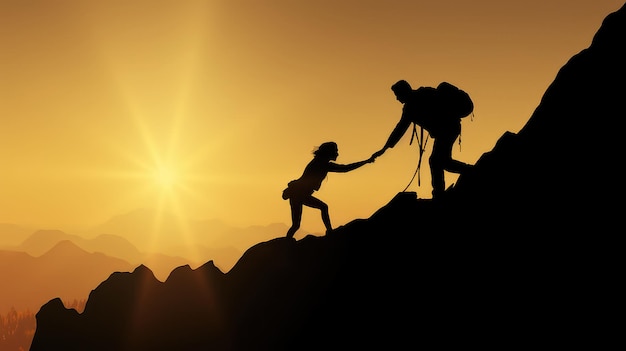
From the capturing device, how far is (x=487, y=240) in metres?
13.7

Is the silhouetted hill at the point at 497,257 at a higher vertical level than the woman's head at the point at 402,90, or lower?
lower

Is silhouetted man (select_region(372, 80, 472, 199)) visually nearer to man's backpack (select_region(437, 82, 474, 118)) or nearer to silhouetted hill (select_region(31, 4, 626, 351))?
man's backpack (select_region(437, 82, 474, 118))

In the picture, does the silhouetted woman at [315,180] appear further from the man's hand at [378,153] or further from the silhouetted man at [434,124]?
the silhouetted man at [434,124]

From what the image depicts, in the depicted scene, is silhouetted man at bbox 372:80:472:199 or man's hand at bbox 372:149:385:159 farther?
man's hand at bbox 372:149:385:159

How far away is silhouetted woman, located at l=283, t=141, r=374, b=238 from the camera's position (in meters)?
18.7

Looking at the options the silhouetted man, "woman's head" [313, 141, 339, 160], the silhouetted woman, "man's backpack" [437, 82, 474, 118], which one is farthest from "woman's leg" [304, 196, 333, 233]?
"man's backpack" [437, 82, 474, 118]

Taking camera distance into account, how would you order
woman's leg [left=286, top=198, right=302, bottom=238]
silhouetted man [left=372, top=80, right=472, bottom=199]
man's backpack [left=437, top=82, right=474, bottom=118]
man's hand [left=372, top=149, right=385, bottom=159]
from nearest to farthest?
man's backpack [left=437, top=82, right=474, bottom=118], silhouetted man [left=372, top=80, right=472, bottom=199], man's hand [left=372, top=149, right=385, bottom=159], woman's leg [left=286, top=198, right=302, bottom=238]

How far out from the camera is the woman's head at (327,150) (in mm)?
18703

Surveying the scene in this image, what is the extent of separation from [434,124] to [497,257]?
14.6 ft

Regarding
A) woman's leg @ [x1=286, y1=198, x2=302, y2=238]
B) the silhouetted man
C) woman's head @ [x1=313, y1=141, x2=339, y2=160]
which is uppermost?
woman's head @ [x1=313, y1=141, x2=339, y2=160]

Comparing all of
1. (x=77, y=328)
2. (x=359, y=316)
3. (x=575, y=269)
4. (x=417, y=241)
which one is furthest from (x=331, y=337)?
(x=77, y=328)

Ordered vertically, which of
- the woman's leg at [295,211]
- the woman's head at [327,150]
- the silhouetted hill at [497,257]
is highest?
the woman's head at [327,150]

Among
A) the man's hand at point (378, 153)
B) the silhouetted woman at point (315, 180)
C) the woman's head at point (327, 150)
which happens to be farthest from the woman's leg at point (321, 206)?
the man's hand at point (378, 153)

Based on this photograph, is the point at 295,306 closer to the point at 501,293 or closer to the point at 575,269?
the point at 501,293
